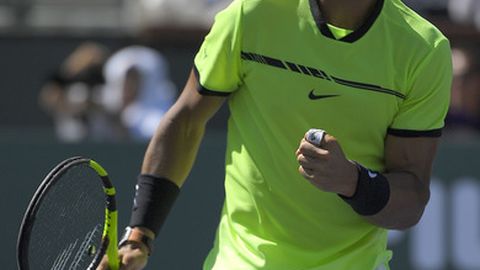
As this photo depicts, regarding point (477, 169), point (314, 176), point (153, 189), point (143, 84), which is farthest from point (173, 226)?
point (314, 176)

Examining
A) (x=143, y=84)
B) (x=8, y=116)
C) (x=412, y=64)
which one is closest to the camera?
(x=412, y=64)

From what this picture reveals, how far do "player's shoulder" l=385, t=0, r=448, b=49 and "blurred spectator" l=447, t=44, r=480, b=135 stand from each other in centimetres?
510

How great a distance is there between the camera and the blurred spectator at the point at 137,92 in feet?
30.0

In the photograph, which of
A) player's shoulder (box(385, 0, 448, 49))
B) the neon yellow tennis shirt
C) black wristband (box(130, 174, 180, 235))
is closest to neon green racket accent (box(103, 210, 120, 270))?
black wristband (box(130, 174, 180, 235))

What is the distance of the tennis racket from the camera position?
393 centimetres

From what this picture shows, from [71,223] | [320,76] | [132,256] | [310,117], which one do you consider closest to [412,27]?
[320,76]

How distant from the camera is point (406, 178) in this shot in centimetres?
420

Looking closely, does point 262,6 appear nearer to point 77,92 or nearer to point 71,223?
point 71,223

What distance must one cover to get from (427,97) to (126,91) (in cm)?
533

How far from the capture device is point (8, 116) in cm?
1098

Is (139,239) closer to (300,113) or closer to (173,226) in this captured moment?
(300,113)

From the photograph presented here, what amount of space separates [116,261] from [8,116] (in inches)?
281

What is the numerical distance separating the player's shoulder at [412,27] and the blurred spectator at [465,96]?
5097mm

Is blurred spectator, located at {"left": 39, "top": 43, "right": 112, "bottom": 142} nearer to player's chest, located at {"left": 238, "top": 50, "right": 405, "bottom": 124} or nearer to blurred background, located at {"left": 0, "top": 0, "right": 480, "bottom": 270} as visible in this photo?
blurred background, located at {"left": 0, "top": 0, "right": 480, "bottom": 270}
